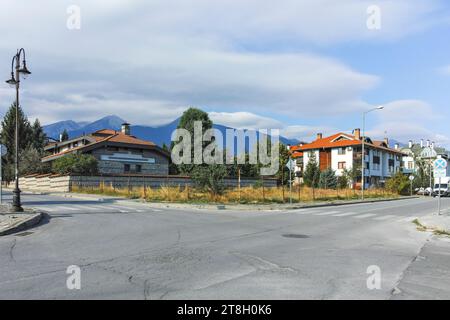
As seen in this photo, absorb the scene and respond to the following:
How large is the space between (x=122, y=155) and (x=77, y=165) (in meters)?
12.1

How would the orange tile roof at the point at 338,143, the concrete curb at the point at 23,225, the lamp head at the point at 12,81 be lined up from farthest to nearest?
the orange tile roof at the point at 338,143 < the lamp head at the point at 12,81 < the concrete curb at the point at 23,225

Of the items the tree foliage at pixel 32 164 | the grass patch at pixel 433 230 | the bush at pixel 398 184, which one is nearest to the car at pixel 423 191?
the bush at pixel 398 184

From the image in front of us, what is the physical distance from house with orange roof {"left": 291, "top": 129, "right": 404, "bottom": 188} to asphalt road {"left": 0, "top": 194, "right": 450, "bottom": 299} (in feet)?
205

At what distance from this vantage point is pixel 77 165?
4000 centimetres

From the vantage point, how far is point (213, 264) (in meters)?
7.48

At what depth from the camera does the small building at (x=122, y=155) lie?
161 feet

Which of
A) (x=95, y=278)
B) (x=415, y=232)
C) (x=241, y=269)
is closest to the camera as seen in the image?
(x=95, y=278)

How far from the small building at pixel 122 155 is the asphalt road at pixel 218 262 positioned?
37.6 metres

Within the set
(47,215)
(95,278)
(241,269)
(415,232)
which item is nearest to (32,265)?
(95,278)

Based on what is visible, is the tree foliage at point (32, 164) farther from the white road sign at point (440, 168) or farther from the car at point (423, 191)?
the car at point (423, 191)

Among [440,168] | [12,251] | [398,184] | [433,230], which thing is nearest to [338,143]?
[398,184]

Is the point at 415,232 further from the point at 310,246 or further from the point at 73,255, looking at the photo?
the point at 73,255

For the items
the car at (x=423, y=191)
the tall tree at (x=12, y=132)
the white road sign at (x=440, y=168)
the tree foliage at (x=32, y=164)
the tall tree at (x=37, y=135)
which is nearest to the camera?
the white road sign at (x=440, y=168)
